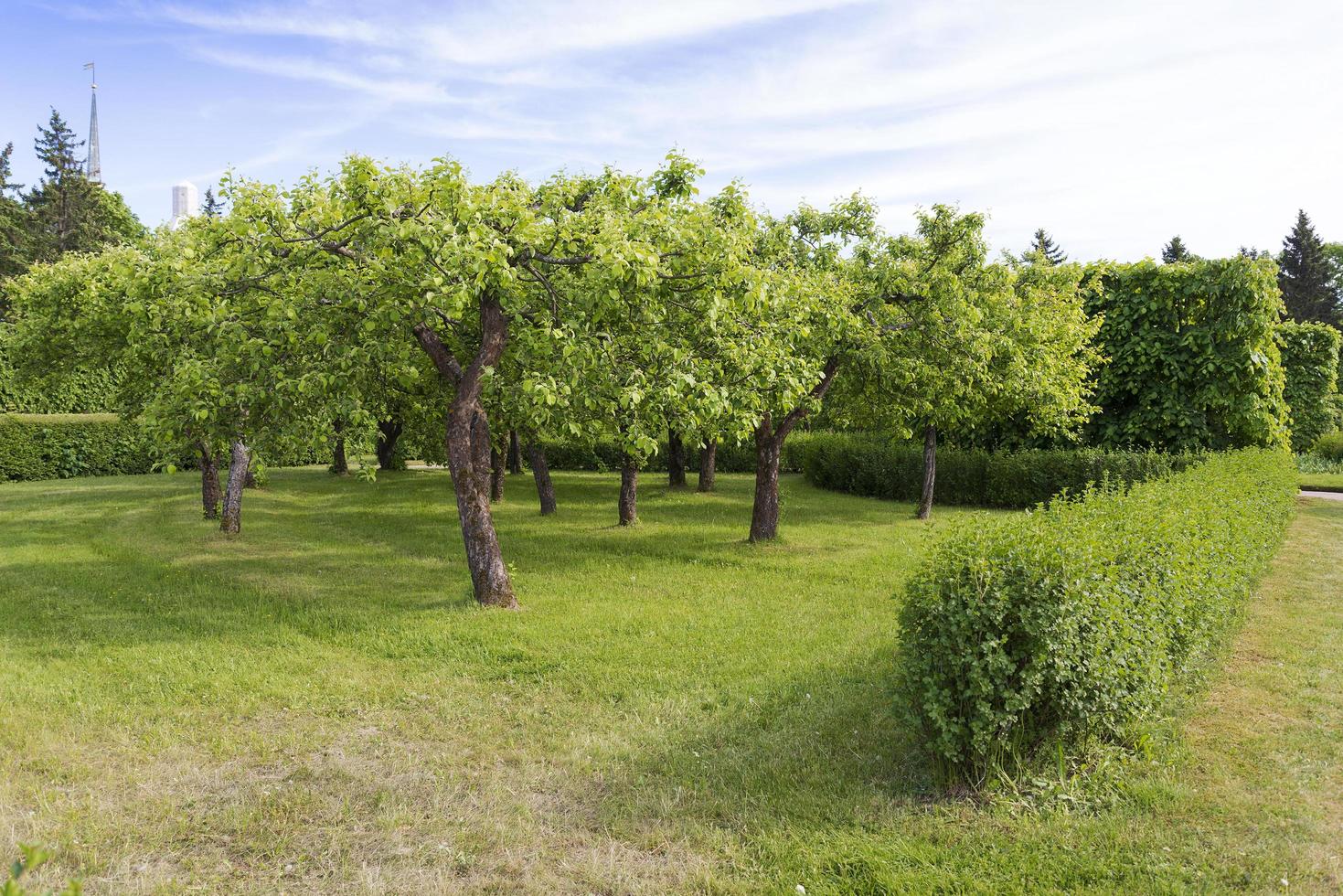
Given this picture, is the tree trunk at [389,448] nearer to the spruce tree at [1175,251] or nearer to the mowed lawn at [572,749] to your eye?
the mowed lawn at [572,749]

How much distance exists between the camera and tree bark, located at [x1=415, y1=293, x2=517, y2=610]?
1093 cm

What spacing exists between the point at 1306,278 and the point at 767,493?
2083 inches

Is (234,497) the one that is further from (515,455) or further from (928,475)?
(928,475)

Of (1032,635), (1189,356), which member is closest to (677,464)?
(1189,356)

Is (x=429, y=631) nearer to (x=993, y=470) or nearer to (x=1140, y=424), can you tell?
(x=993, y=470)

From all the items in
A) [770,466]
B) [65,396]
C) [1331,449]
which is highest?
[65,396]

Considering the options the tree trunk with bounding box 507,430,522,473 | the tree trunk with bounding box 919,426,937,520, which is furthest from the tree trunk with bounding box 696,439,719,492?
the tree trunk with bounding box 507,430,522,473

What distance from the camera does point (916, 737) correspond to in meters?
5.99

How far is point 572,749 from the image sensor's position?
6.53 meters

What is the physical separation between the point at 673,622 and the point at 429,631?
2.88m

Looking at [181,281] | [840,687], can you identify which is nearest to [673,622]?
[840,687]

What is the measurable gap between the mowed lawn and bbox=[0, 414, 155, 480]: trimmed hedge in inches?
729

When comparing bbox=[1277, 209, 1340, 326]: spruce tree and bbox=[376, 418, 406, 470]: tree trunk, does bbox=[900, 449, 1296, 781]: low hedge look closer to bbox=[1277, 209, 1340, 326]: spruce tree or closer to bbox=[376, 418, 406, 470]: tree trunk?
bbox=[376, 418, 406, 470]: tree trunk

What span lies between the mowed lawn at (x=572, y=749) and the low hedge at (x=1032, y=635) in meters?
0.43
